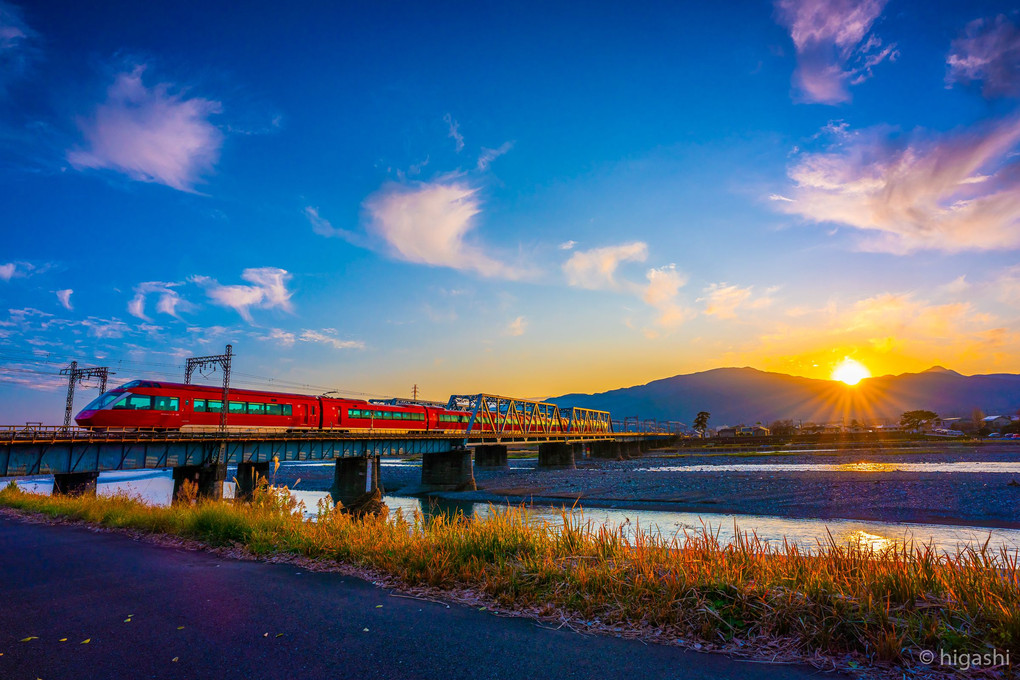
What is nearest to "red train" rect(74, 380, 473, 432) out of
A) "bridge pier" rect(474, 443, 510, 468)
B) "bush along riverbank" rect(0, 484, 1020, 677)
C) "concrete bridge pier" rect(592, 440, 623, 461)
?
"bridge pier" rect(474, 443, 510, 468)

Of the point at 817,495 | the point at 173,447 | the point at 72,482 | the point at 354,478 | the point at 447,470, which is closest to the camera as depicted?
the point at 72,482

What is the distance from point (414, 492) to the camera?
53.5 meters

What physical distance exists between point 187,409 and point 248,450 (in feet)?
16.5

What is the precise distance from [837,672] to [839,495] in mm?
35164

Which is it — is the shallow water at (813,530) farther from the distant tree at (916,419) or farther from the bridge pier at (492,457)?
the distant tree at (916,419)

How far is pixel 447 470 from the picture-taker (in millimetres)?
54750

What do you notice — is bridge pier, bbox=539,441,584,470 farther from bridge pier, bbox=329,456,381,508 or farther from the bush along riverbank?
the bush along riverbank

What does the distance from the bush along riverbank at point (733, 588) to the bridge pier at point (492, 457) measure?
7120cm

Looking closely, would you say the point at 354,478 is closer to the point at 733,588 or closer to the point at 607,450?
the point at 733,588

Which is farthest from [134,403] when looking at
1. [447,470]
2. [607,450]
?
[607,450]

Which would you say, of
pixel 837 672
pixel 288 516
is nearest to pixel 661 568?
pixel 837 672

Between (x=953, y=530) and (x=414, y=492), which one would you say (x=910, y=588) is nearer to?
(x=953, y=530)

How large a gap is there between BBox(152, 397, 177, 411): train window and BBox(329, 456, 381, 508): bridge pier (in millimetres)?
14140

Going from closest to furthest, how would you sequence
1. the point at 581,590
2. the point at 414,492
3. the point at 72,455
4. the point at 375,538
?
1. the point at 581,590
2. the point at 375,538
3. the point at 72,455
4. the point at 414,492
